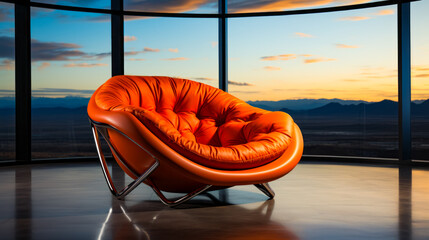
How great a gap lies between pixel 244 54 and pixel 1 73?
3108 mm

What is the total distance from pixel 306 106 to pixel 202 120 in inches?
185

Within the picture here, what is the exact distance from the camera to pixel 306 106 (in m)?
7.61

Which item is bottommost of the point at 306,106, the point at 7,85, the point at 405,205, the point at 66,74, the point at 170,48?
the point at 405,205

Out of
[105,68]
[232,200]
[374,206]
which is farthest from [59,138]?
[374,206]

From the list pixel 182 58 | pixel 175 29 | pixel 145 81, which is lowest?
pixel 145 81

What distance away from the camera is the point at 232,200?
2949mm

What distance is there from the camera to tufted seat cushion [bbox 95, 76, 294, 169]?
2.45 meters

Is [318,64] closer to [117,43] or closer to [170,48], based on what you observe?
[170,48]

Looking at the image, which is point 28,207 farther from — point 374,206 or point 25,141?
point 25,141

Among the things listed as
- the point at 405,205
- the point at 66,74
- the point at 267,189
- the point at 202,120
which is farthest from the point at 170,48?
the point at 405,205

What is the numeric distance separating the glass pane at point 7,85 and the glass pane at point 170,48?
5.24 ft

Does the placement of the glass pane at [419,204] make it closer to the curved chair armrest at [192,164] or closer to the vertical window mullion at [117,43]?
the curved chair armrest at [192,164]

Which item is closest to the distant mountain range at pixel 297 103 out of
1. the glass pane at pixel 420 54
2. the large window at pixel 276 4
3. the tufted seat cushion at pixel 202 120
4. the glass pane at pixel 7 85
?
the glass pane at pixel 420 54

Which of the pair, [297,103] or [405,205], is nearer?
[405,205]
